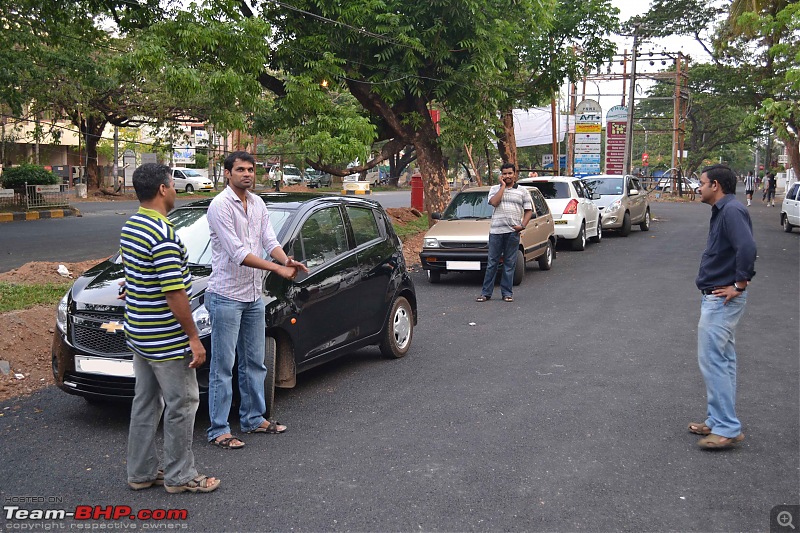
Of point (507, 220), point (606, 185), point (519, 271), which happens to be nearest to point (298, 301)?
point (507, 220)

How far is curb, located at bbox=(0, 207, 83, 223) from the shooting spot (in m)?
24.8

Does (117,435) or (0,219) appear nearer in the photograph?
(117,435)

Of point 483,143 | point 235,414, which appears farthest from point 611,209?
point 235,414

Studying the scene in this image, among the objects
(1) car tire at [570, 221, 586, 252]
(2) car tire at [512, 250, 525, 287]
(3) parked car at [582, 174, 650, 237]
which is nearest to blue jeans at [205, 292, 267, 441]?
(2) car tire at [512, 250, 525, 287]

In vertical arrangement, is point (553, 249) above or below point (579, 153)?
below

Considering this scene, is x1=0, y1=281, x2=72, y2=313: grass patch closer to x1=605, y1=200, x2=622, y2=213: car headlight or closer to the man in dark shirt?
the man in dark shirt

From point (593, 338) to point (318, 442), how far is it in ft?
14.7

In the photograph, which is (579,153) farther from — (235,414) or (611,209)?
(235,414)

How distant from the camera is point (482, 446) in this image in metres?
5.18

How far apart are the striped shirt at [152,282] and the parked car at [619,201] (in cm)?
1867

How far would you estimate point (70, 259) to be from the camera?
599 inches

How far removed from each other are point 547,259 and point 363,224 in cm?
805

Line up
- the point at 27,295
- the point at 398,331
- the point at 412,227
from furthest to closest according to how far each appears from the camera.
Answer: the point at 412,227
the point at 27,295
the point at 398,331
